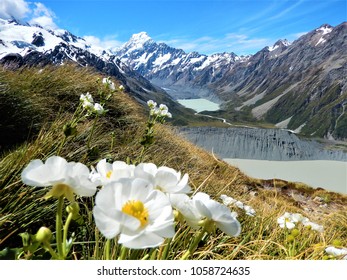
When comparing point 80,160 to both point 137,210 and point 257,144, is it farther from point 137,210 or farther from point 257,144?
point 257,144

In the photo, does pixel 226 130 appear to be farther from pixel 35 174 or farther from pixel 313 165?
pixel 35 174

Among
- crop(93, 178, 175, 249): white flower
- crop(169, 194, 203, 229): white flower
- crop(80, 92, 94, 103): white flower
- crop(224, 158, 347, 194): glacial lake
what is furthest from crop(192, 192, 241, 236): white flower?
crop(224, 158, 347, 194): glacial lake

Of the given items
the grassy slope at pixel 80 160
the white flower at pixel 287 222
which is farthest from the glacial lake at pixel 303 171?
the white flower at pixel 287 222


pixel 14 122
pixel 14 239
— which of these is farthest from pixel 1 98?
pixel 14 239

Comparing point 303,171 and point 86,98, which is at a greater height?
point 86,98

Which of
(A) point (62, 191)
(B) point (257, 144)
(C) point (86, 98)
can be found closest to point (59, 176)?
(A) point (62, 191)

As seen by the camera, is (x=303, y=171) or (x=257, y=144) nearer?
(x=303, y=171)

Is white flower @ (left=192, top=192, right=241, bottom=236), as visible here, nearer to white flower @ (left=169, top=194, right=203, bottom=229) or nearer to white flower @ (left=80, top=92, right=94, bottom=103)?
white flower @ (left=169, top=194, right=203, bottom=229)
